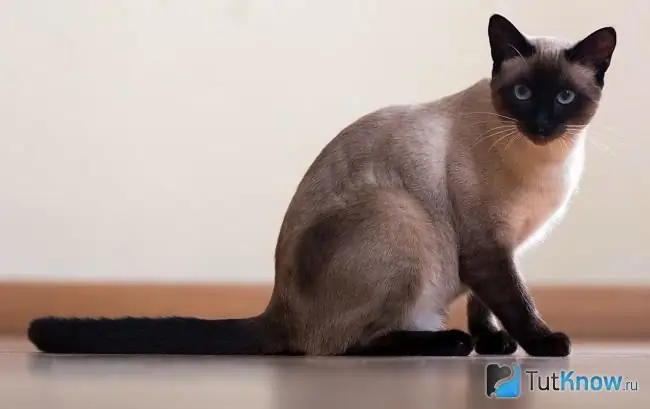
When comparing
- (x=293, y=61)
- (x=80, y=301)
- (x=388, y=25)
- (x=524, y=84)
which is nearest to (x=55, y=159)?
(x=80, y=301)

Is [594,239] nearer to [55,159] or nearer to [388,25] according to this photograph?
[388,25]

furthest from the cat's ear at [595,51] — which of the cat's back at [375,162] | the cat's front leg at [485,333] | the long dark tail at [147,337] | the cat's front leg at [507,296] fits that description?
the long dark tail at [147,337]

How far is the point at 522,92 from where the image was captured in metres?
1.43

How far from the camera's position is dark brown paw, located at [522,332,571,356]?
1.33 m

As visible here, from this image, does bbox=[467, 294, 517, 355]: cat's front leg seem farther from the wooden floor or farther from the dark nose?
the dark nose

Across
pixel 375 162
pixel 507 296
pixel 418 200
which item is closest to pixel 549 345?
pixel 507 296

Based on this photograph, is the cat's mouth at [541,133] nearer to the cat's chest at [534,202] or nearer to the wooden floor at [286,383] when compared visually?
the cat's chest at [534,202]

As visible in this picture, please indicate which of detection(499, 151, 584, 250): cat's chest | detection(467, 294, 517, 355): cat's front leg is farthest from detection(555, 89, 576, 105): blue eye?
detection(467, 294, 517, 355): cat's front leg

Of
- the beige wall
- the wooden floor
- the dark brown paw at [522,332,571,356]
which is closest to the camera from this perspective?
the wooden floor

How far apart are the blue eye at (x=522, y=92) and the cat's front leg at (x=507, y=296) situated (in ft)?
0.85

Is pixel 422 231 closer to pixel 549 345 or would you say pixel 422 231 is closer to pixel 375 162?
pixel 375 162

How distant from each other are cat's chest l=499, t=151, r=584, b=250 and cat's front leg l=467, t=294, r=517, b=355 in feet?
0.48

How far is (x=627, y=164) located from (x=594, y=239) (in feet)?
0.73

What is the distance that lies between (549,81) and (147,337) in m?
0.81
